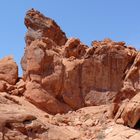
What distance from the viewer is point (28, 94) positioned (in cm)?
2548

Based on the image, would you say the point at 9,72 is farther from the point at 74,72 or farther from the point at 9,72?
the point at 74,72

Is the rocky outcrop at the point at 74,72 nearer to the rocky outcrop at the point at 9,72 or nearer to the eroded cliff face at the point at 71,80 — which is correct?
the eroded cliff face at the point at 71,80

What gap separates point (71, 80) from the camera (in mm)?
27062

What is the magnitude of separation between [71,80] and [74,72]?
0.59m

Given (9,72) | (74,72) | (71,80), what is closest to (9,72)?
(9,72)

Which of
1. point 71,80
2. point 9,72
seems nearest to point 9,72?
point 9,72

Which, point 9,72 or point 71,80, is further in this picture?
point 71,80

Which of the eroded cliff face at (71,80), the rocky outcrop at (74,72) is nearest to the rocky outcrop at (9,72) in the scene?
the eroded cliff face at (71,80)

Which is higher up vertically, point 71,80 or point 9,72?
point 9,72

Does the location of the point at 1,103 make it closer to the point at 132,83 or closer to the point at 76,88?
the point at 76,88

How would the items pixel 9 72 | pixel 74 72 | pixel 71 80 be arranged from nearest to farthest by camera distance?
1. pixel 9 72
2. pixel 71 80
3. pixel 74 72

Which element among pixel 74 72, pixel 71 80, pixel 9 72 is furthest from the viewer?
pixel 74 72

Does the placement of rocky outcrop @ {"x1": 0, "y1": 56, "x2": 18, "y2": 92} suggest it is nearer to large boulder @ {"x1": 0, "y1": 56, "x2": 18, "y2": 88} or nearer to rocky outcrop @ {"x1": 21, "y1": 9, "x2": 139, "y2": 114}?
large boulder @ {"x1": 0, "y1": 56, "x2": 18, "y2": 88}

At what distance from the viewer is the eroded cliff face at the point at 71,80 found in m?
24.1
